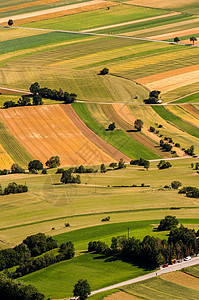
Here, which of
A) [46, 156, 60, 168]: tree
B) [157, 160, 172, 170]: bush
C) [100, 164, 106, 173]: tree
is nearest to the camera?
[100, 164, 106, 173]: tree

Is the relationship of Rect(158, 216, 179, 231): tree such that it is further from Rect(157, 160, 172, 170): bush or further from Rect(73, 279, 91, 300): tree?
Rect(157, 160, 172, 170): bush

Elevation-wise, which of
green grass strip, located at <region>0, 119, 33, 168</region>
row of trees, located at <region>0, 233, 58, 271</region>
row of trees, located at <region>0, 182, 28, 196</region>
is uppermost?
green grass strip, located at <region>0, 119, 33, 168</region>

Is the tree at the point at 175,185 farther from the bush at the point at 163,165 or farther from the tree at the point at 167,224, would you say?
the tree at the point at 167,224

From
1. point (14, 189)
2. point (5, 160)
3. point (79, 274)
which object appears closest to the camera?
point (79, 274)

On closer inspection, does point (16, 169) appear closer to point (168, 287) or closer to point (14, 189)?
point (14, 189)

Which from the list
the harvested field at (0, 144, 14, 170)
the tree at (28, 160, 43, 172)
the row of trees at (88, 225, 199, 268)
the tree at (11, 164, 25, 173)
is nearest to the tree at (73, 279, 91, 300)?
the row of trees at (88, 225, 199, 268)

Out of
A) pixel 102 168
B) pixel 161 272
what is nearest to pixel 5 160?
pixel 102 168

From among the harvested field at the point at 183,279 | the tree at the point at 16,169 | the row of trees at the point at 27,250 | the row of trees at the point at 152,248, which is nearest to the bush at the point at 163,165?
the tree at the point at 16,169
